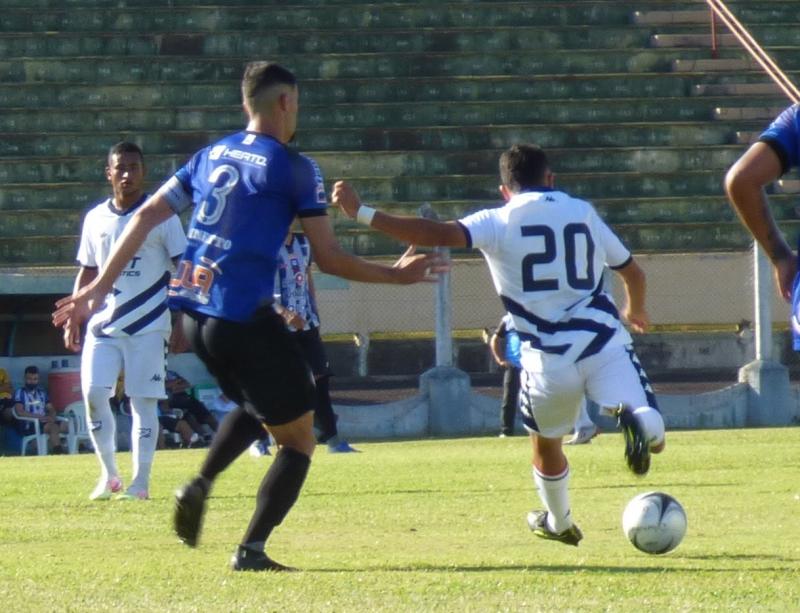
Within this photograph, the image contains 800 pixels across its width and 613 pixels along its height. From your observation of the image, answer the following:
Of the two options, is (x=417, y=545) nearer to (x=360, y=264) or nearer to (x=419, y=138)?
(x=360, y=264)

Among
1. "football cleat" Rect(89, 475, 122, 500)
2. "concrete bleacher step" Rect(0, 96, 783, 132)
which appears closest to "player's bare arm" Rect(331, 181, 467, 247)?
"football cleat" Rect(89, 475, 122, 500)

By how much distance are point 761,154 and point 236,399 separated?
2.47 meters

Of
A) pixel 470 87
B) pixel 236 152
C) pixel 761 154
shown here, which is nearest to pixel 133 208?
pixel 236 152

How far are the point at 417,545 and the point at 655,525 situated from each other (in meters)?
1.16

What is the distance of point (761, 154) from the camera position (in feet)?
17.9

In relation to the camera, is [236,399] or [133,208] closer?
[236,399]

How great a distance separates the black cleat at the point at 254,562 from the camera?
6766 millimetres

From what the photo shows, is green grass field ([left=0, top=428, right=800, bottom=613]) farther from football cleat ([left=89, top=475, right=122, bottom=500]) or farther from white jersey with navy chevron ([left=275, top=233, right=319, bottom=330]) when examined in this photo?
white jersey with navy chevron ([left=275, top=233, right=319, bottom=330])

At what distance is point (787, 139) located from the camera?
5.45 metres

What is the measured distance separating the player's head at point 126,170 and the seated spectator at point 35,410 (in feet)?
29.1

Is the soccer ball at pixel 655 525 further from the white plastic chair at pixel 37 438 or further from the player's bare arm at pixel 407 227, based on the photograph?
Answer: the white plastic chair at pixel 37 438

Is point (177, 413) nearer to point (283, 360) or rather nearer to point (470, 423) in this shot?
point (470, 423)

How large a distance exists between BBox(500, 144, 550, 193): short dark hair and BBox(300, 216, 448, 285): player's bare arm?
3.33ft

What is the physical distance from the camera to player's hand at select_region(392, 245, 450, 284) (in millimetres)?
6539
